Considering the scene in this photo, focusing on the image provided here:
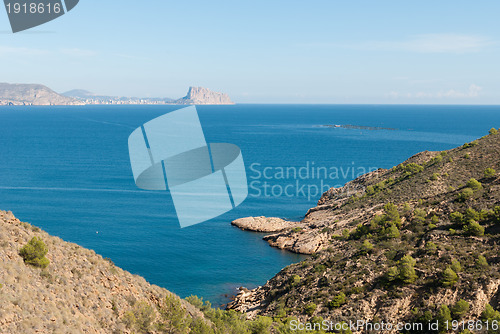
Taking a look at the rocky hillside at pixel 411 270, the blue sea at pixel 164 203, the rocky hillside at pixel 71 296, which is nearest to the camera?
the rocky hillside at pixel 71 296

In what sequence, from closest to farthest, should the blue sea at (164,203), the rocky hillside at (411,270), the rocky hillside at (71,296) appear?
1. the rocky hillside at (71,296)
2. the rocky hillside at (411,270)
3. the blue sea at (164,203)

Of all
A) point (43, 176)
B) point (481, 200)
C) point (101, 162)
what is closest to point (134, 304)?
point (481, 200)

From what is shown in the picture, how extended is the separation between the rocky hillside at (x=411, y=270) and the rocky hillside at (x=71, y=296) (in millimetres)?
13855

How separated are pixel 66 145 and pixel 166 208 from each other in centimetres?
9549

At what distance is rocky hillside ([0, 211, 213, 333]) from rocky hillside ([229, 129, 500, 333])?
13.9 m

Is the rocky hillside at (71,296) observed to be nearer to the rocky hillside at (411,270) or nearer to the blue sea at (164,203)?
the rocky hillside at (411,270)

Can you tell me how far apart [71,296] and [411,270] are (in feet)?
80.8

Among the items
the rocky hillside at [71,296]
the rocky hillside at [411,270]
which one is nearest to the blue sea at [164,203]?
the rocky hillside at [411,270]

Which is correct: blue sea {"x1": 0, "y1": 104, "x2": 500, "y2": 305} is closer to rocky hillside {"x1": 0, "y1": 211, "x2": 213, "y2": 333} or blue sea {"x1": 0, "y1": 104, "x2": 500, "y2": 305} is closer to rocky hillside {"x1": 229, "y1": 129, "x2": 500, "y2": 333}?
rocky hillside {"x1": 229, "y1": 129, "x2": 500, "y2": 333}

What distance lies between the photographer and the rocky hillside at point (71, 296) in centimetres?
1745

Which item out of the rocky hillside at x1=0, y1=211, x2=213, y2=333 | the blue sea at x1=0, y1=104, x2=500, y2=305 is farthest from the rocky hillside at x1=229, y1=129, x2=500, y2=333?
the rocky hillside at x1=0, y1=211, x2=213, y2=333

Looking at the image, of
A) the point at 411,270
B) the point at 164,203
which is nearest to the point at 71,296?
the point at 411,270

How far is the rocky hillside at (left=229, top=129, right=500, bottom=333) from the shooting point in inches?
1161

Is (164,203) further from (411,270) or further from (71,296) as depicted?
(71,296)
